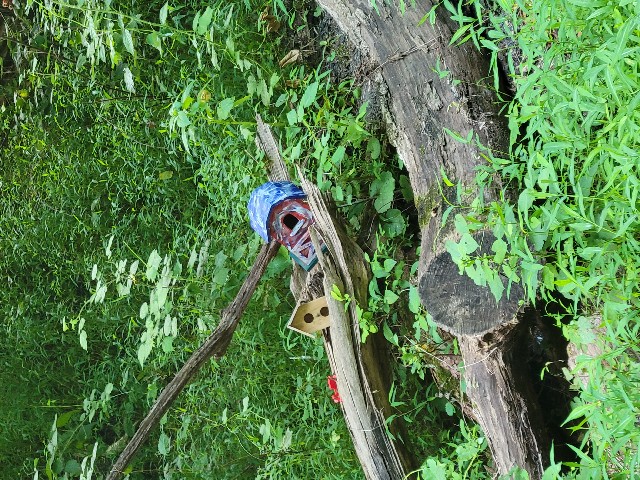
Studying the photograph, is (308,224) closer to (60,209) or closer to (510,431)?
(510,431)

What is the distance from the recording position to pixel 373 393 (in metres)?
2.18

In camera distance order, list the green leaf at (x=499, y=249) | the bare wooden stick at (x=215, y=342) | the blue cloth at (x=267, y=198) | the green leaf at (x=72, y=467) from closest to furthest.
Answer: the green leaf at (x=499, y=249) → the blue cloth at (x=267, y=198) → the bare wooden stick at (x=215, y=342) → the green leaf at (x=72, y=467)

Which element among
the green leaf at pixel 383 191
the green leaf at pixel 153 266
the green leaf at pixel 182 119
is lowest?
the green leaf at pixel 383 191

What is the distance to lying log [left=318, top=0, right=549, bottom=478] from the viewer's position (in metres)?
1.77

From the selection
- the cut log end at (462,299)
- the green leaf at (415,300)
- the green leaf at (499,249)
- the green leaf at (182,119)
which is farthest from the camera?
the green leaf at (182,119)

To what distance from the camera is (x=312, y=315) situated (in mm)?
2289

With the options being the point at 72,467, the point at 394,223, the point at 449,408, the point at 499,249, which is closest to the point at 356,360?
the point at 449,408

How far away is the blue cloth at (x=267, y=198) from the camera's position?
2.26 m

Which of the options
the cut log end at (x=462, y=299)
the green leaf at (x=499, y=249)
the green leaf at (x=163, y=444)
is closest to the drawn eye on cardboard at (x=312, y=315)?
the cut log end at (x=462, y=299)

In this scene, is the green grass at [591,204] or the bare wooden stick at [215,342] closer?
the green grass at [591,204]

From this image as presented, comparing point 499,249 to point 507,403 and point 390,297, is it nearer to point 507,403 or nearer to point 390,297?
point 507,403

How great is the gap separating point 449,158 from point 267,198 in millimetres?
620

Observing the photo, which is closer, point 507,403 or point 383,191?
point 507,403

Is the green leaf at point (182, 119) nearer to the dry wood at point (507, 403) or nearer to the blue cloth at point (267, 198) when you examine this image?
the blue cloth at point (267, 198)
